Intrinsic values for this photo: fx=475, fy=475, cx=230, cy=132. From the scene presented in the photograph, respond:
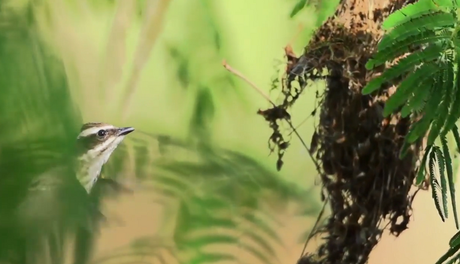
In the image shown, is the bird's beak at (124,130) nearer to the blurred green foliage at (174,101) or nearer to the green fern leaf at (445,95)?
the blurred green foliage at (174,101)

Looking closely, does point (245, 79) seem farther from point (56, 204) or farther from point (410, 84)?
point (56, 204)

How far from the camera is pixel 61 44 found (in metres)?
0.91

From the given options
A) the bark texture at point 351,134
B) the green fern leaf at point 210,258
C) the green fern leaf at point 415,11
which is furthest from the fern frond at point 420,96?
the green fern leaf at point 210,258

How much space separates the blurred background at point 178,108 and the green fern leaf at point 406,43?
0.90 ft

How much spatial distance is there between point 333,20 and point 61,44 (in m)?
0.62

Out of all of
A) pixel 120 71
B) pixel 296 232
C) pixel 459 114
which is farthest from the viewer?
pixel 296 232

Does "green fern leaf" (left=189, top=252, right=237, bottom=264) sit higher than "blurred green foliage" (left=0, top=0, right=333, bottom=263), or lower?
lower

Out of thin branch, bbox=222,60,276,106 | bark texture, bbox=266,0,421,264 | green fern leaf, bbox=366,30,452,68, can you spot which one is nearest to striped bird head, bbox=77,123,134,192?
thin branch, bbox=222,60,276,106

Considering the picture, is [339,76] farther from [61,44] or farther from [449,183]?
[61,44]

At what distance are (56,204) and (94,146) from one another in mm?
131

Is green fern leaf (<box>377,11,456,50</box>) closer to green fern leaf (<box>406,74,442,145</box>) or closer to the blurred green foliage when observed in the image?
green fern leaf (<box>406,74,442,145</box>)

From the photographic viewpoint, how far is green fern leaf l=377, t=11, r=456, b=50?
32.8 inches

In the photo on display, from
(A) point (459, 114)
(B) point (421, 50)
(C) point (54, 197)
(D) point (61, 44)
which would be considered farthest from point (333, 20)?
(C) point (54, 197)

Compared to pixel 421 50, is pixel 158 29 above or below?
above
